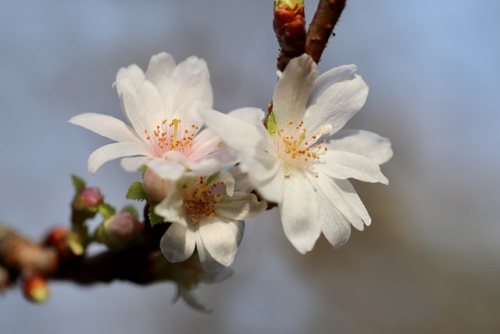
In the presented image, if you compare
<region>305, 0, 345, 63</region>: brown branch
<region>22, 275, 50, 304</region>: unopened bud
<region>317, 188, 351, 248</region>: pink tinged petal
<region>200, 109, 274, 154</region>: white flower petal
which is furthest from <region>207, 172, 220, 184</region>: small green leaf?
<region>22, 275, 50, 304</region>: unopened bud

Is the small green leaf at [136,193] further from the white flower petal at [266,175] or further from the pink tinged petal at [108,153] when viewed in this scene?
the white flower petal at [266,175]

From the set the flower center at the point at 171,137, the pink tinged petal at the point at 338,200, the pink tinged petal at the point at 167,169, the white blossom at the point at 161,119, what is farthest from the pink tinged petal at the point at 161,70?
the pink tinged petal at the point at 338,200

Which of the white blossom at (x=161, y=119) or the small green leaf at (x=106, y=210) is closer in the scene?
the white blossom at (x=161, y=119)

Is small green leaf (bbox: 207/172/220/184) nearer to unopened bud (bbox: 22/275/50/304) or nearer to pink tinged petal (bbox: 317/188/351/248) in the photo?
pink tinged petal (bbox: 317/188/351/248)

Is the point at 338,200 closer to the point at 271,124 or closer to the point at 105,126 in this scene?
the point at 271,124

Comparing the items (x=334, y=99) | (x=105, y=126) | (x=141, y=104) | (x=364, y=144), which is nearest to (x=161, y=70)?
(x=141, y=104)

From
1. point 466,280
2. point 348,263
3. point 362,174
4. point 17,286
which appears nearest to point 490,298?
point 466,280
